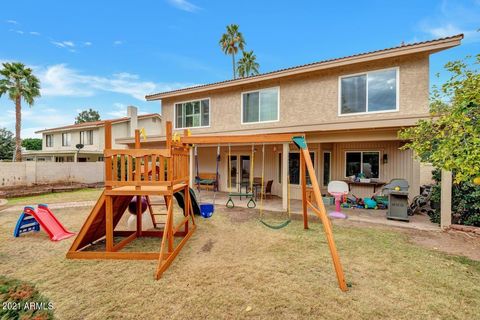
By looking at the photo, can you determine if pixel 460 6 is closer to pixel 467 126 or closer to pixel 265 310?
pixel 467 126

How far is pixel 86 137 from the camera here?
22.5 meters

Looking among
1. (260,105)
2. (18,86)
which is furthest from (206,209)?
(18,86)

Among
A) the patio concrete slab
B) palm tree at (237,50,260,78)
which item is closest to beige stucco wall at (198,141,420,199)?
the patio concrete slab

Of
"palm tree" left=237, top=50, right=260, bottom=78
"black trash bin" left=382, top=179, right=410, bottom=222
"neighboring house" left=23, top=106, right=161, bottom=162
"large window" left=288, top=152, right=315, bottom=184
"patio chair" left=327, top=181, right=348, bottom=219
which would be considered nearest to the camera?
"black trash bin" left=382, top=179, right=410, bottom=222

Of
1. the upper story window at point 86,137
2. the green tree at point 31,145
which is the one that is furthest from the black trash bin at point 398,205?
the green tree at point 31,145

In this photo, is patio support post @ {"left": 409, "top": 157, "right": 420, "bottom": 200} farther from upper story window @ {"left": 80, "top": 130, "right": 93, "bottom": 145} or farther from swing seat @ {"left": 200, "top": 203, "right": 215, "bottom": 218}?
upper story window @ {"left": 80, "top": 130, "right": 93, "bottom": 145}

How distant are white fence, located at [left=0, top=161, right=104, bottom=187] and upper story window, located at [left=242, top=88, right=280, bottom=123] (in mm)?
12697

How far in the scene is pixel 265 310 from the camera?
9.20ft

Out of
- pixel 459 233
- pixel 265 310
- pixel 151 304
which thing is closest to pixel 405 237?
pixel 459 233

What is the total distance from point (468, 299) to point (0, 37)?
24.3m

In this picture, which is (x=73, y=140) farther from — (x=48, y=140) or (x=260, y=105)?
(x=260, y=105)

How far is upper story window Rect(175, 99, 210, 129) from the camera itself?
12.6 metres

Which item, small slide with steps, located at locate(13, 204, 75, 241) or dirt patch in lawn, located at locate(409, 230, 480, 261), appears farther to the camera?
small slide with steps, located at locate(13, 204, 75, 241)

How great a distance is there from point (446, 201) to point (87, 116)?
189 ft
